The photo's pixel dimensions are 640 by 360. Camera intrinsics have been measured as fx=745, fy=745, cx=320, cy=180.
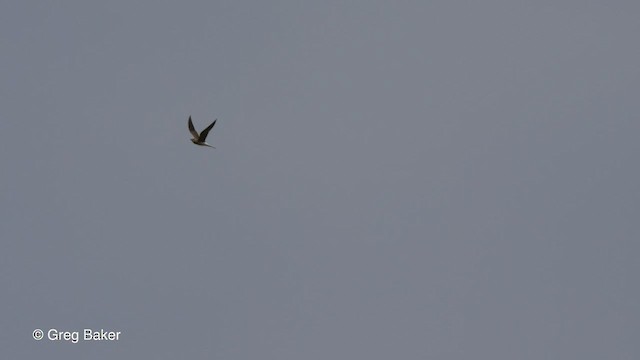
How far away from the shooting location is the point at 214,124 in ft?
160
